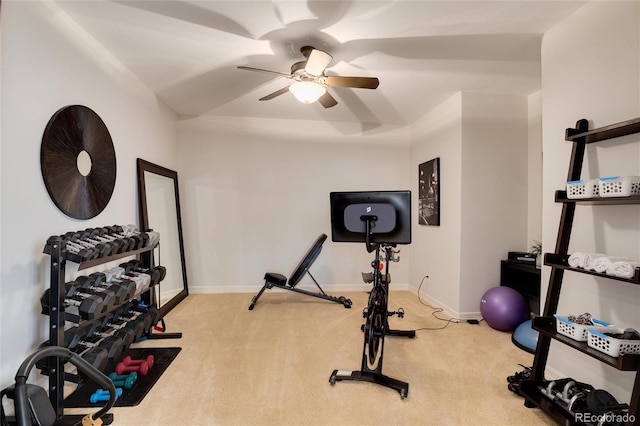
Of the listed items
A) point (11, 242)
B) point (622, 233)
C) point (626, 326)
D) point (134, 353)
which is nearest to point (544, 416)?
point (626, 326)

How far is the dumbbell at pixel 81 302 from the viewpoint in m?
1.87

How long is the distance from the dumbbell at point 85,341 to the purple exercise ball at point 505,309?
11.4 feet

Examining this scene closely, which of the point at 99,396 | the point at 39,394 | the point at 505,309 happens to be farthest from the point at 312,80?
the point at 505,309

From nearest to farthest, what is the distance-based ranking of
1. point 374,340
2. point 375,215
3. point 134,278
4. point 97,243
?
point 97,243 → point 374,340 → point 375,215 → point 134,278

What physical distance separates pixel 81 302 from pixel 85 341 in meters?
0.40

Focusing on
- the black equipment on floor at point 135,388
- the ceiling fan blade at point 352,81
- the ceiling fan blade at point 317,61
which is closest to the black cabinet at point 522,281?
the ceiling fan blade at point 352,81

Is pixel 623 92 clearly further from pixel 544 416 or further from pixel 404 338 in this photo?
pixel 404 338

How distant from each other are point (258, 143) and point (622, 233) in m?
4.27

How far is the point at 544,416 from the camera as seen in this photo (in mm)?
1901

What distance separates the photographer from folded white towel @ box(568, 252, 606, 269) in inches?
68.0

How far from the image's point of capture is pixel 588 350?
165 cm

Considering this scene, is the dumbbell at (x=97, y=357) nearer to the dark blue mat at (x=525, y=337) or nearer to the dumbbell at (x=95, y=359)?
the dumbbell at (x=95, y=359)

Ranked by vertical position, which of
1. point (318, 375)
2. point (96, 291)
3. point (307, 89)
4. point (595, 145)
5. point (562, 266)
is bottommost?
point (318, 375)

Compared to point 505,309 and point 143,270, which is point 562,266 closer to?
point 505,309
